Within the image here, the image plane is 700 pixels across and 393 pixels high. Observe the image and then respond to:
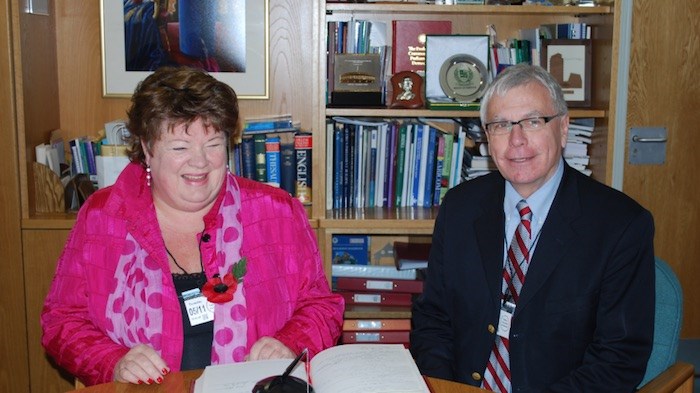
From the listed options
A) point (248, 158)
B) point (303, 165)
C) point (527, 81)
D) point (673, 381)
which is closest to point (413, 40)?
point (303, 165)

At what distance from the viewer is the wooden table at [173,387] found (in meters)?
1.78

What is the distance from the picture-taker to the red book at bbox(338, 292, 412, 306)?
11.0 feet

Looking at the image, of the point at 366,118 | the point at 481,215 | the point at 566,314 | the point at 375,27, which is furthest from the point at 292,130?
the point at 566,314

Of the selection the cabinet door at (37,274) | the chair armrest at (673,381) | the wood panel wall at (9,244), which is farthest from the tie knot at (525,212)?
the wood panel wall at (9,244)

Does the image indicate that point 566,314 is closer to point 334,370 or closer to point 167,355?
point 334,370

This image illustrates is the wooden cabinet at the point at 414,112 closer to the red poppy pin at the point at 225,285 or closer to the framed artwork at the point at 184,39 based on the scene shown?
the framed artwork at the point at 184,39

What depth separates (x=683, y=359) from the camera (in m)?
3.40

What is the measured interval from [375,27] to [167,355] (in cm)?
189

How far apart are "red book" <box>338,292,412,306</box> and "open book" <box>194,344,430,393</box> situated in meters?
1.50

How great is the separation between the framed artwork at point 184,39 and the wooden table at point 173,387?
1.85 metres

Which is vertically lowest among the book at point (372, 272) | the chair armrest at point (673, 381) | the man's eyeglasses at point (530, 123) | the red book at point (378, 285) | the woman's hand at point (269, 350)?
the red book at point (378, 285)

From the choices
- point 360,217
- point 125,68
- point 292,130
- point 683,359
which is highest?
point 125,68

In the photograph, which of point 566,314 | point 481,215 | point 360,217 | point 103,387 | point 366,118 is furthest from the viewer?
point 366,118

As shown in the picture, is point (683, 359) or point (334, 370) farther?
point (683, 359)
